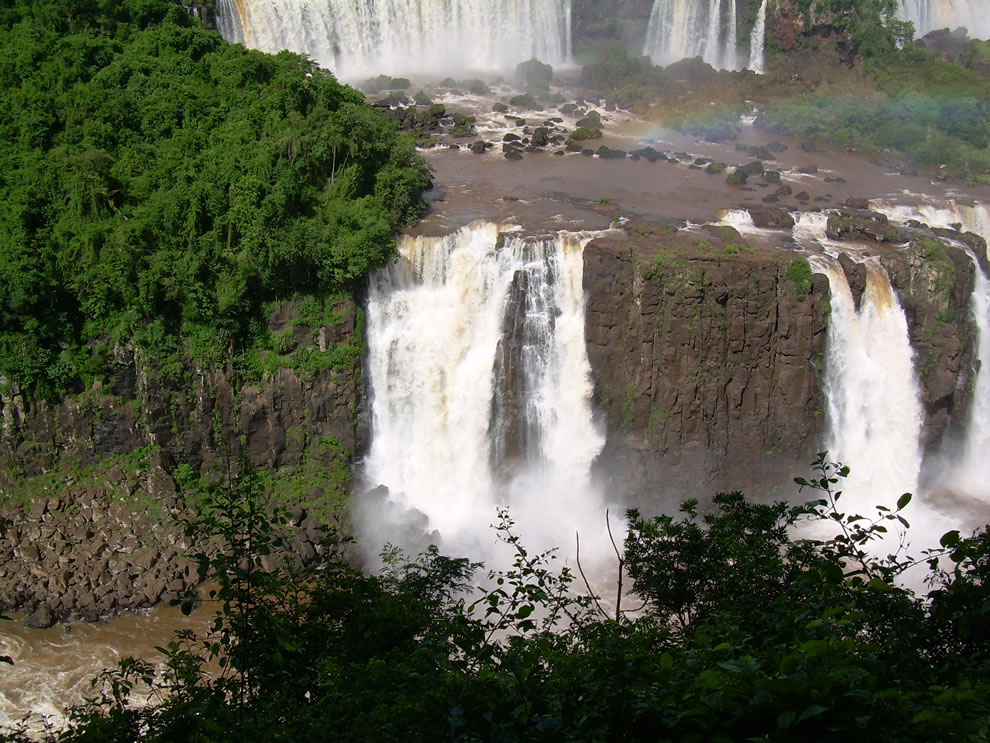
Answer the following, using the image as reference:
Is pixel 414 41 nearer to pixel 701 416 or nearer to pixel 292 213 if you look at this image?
pixel 292 213

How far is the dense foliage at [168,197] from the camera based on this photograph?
23109 mm

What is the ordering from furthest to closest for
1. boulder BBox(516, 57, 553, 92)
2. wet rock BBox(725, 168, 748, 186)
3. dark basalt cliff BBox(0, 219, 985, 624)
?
boulder BBox(516, 57, 553, 92)
wet rock BBox(725, 168, 748, 186)
dark basalt cliff BBox(0, 219, 985, 624)

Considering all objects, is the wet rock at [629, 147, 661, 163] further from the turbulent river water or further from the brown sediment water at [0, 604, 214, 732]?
the brown sediment water at [0, 604, 214, 732]

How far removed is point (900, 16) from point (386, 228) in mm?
40004

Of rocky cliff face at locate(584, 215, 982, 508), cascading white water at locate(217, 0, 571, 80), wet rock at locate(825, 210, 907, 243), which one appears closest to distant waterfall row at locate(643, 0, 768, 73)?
cascading white water at locate(217, 0, 571, 80)

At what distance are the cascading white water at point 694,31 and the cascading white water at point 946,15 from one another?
11.0 m

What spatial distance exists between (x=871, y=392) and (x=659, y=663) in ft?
70.3

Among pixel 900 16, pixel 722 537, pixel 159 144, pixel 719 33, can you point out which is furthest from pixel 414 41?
pixel 722 537

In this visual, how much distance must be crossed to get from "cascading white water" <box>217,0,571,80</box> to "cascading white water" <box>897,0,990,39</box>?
19.9 metres

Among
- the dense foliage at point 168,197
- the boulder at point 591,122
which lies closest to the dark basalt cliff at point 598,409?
the dense foliage at point 168,197

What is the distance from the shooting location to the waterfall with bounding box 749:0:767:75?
154ft

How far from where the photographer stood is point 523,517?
25281 millimetres

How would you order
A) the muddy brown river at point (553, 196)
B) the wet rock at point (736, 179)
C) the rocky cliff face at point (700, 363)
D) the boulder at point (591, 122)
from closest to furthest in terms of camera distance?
the muddy brown river at point (553, 196) → the rocky cliff face at point (700, 363) → the wet rock at point (736, 179) → the boulder at point (591, 122)

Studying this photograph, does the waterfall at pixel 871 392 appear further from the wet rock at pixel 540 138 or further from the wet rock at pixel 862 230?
the wet rock at pixel 540 138
